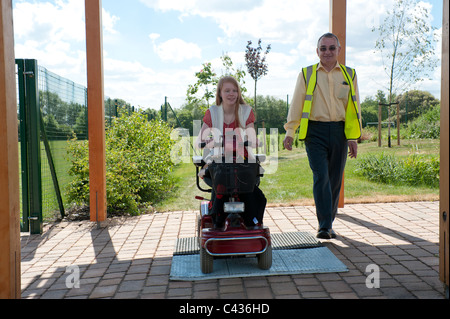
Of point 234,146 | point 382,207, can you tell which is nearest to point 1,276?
point 234,146

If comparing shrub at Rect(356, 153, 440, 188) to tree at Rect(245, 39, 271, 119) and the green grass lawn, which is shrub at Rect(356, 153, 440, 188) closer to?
the green grass lawn

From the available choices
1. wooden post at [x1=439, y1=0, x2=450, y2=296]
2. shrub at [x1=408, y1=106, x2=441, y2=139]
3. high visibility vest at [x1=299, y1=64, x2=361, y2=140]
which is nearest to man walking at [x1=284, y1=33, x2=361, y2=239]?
high visibility vest at [x1=299, y1=64, x2=361, y2=140]

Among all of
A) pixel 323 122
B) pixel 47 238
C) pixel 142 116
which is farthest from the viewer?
pixel 142 116

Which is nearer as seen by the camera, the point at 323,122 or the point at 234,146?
the point at 234,146

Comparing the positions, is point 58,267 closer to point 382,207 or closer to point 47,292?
point 47,292

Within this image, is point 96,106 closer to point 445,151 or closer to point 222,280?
point 222,280

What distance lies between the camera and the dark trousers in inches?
160

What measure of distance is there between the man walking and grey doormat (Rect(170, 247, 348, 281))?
0.58 meters

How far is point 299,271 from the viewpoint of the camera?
10.7 ft

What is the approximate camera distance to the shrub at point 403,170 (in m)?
7.56

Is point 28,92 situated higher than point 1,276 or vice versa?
point 28,92

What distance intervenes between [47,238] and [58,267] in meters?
1.17

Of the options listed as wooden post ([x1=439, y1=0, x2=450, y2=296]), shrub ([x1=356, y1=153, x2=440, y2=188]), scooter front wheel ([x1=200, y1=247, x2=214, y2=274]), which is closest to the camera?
wooden post ([x1=439, y1=0, x2=450, y2=296])

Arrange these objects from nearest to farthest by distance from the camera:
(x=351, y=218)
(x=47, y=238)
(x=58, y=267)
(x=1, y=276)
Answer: (x=1, y=276) < (x=58, y=267) < (x=47, y=238) < (x=351, y=218)
